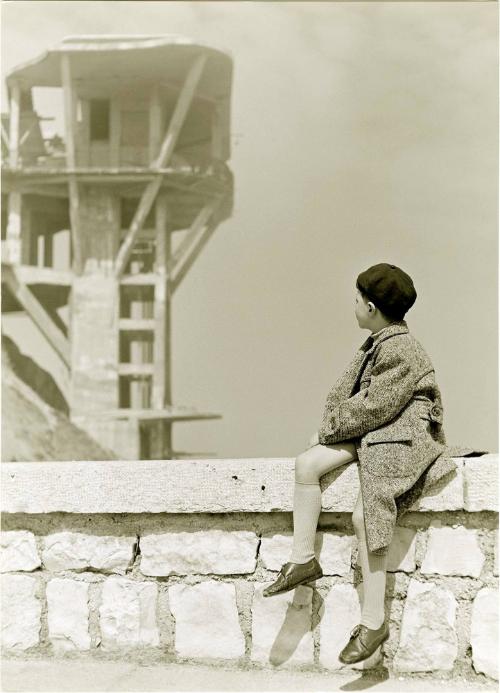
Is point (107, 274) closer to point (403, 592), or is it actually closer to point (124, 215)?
point (124, 215)

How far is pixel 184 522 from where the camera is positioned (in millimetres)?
3332

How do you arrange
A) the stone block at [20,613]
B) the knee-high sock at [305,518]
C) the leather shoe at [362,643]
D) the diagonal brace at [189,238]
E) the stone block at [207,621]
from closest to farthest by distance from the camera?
the leather shoe at [362,643], the knee-high sock at [305,518], the stone block at [207,621], the stone block at [20,613], the diagonal brace at [189,238]

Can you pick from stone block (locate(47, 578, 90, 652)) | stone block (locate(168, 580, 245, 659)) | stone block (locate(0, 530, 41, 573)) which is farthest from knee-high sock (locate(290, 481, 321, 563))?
stone block (locate(0, 530, 41, 573))

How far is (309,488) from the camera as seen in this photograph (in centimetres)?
311

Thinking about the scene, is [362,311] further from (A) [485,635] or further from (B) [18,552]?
(B) [18,552]

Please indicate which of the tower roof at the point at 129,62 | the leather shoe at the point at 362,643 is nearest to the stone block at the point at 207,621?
the leather shoe at the point at 362,643

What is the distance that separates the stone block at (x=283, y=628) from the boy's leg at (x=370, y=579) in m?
0.30

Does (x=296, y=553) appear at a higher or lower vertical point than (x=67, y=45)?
lower

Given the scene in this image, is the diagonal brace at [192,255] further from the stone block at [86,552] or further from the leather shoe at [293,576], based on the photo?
the leather shoe at [293,576]

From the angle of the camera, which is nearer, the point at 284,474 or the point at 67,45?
the point at 284,474

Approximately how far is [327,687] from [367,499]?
0.72 metres

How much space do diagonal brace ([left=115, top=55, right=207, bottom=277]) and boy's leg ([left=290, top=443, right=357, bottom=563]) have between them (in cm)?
2243

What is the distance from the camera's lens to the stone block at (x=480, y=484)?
3.14 metres

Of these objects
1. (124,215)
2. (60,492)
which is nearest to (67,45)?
(124,215)
